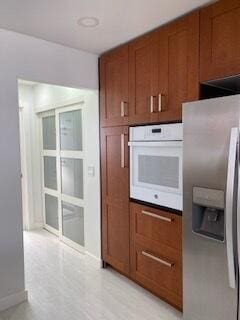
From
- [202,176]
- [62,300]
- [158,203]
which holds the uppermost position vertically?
[202,176]

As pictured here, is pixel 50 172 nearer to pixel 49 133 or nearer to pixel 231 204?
pixel 49 133

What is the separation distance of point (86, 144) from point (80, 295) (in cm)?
161

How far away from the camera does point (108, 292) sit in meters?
2.54

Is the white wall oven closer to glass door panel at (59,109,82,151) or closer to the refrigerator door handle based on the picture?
the refrigerator door handle

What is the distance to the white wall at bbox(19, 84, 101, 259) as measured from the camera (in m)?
3.06

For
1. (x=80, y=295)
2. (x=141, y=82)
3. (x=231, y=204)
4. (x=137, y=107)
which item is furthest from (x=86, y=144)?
(x=231, y=204)

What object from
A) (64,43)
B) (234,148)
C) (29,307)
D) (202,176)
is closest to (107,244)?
(29,307)

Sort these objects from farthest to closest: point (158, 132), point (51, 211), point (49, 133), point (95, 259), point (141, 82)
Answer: point (51, 211) < point (49, 133) < point (95, 259) < point (141, 82) < point (158, 132)

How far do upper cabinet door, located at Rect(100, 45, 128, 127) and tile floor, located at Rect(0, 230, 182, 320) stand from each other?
1.62 meters

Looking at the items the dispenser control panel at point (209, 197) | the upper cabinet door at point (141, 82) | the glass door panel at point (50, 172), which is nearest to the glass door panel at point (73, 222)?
the glass door panel at point (50, 172)

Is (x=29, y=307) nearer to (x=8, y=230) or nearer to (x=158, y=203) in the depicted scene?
(x=8, y=230)

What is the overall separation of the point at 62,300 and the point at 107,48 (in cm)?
246

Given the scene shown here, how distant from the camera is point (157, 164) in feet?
7.55

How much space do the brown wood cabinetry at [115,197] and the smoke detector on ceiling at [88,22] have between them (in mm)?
944
